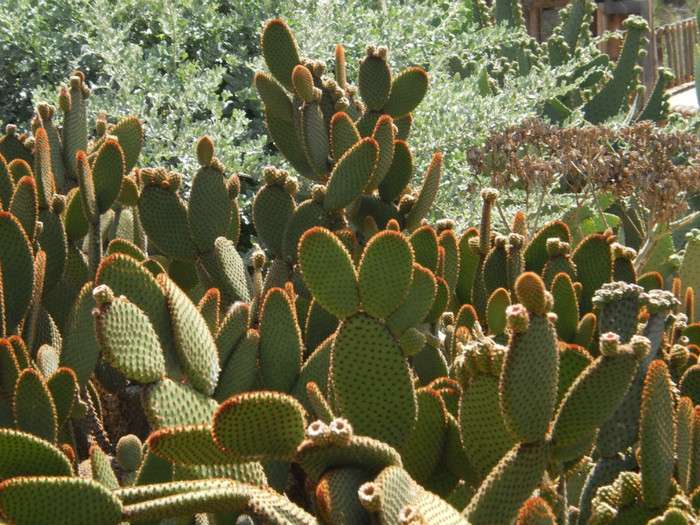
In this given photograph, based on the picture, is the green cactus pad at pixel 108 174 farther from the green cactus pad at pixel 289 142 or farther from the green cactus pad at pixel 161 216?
the green cactus pad at pixel 289 142

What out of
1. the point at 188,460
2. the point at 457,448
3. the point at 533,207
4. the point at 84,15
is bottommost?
the point at 533,207

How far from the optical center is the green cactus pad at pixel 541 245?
87.4 inches

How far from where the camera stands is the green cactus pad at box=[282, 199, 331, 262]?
2.25m

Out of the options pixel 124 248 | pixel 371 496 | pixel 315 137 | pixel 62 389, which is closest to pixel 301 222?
pixel 315 137

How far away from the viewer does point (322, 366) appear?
1.69m

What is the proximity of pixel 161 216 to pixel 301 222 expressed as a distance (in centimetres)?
36

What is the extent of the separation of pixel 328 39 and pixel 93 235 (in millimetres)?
2592

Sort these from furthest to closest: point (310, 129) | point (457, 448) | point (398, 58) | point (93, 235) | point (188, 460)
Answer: point (398, 58), point (310, 129), point (93, 235), point (457, 448), point (188, 460)

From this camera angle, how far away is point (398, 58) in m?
4.88

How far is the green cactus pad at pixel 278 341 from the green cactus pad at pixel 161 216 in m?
0.60

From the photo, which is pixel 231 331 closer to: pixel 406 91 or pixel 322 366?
pixel 322 366

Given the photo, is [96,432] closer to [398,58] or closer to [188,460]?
[188,460]

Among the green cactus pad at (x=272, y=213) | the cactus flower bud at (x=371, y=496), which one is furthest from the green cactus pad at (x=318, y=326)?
the cactus flower bud at (x=371, y=496)

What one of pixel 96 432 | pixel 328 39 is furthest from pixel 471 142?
pixel 96 432
